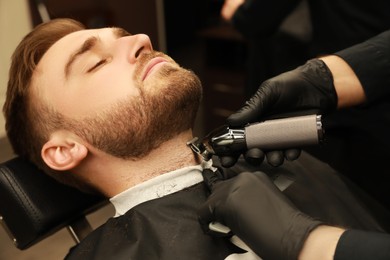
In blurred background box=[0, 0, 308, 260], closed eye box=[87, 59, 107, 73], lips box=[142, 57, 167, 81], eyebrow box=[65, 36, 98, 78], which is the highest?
eyebrow box=[65, 36, 98, 78]

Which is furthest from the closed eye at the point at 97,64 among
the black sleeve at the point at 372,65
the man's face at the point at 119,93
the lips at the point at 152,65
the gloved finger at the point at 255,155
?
the black sleeve at the point at 372,65

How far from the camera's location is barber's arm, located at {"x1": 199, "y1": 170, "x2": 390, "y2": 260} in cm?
93

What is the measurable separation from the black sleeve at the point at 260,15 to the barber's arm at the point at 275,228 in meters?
1.02

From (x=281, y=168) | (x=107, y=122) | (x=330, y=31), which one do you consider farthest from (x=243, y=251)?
(x=330, y=31)

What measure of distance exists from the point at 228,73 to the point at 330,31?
3.85ft

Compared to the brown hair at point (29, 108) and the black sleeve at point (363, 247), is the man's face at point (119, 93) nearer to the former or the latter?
the brown hair at point (29, 108)

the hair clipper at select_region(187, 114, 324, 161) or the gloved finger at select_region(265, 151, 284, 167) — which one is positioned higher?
the hair clipper at select_region(187, 114, 324, 161)

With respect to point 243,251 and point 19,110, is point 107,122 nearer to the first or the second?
point 19,110

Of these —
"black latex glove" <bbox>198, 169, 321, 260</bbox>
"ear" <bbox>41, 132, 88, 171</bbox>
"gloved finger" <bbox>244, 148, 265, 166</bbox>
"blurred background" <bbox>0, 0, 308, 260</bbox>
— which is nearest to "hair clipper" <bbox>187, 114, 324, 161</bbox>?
"gloved finger" <bbox>244, 148, 265, 166</bbox>

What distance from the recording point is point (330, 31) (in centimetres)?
183

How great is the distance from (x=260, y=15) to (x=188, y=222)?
1063 millimetres

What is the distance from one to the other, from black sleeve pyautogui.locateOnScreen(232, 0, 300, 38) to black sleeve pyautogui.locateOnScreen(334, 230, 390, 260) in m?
1.18

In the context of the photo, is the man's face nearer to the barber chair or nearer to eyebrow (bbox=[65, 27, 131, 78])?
eyebrow (bbox=[65, 27, 131, 78])

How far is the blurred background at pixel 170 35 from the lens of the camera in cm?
210
